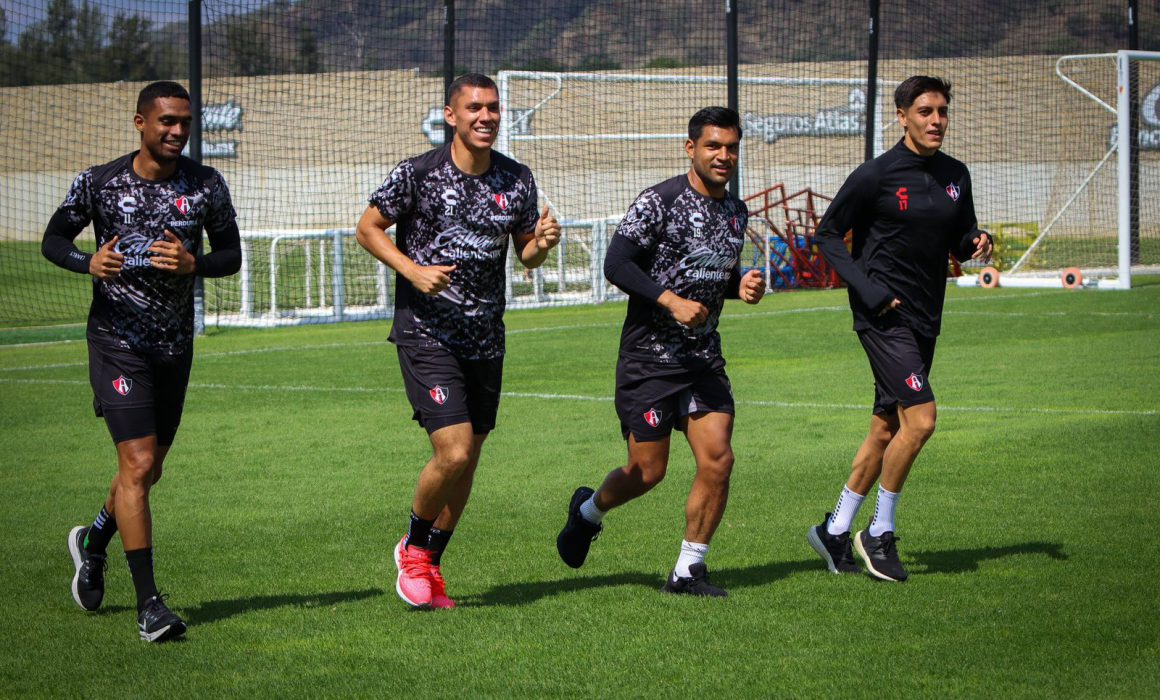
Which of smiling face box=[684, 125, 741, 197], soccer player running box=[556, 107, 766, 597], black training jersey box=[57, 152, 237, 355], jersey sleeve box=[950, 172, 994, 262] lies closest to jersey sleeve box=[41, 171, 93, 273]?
black training jersey box=[57, 152, 237, 355]

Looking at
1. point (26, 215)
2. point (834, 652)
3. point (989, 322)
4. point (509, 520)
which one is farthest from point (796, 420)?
point (26, 215)

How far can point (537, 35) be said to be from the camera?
26.1 metres

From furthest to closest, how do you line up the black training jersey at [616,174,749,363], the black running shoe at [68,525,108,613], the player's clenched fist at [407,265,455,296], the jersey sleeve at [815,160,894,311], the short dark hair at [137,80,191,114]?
the jersey sleeve at [815,160,894,311] → the black training jersey at [616,174,749,363] → the black running shoe at [68,525,108,613] → the short dark hair at [137,80,191,114] → the player's clenched fist at [407,265,455,296]

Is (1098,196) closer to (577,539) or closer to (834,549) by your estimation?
(834,549)

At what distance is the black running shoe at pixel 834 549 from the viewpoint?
23.1ft

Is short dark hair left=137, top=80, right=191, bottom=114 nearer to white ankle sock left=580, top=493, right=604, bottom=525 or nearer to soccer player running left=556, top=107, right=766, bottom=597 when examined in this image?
soccer player running left=556, top=107, right=766, bottom=597

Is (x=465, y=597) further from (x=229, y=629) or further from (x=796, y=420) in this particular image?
(x=796, y=420)

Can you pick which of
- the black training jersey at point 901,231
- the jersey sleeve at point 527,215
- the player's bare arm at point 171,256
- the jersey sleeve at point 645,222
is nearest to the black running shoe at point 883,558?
the black training jersey at point 901,231

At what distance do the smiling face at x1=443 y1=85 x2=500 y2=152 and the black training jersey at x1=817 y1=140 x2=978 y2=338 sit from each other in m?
1.68

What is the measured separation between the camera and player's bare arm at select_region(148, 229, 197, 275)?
603 centimetres

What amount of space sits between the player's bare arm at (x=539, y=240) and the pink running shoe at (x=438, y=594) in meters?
1.37

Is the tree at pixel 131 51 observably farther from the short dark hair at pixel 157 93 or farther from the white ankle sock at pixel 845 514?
the white ankle sock at pixel 845 514

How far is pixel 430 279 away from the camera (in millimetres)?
6105

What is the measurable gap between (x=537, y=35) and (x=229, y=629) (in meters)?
21.0
